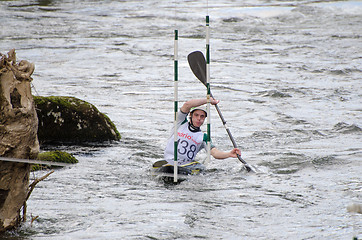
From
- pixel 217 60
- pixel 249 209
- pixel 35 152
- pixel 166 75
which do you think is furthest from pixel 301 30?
pixel 35 152

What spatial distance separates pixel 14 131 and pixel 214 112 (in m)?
8.11

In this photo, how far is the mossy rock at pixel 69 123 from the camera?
1041 cm

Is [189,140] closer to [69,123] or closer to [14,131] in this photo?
[69,123]

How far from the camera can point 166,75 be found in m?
17.4

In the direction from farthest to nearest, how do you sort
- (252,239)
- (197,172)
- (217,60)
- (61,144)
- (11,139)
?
1. (217,60)
2. (61,144)
3. (197,172)
4. (252,239)
5. (11,139)

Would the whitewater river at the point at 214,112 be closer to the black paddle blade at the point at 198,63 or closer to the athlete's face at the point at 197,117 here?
the athlete's face at the point at 197,117

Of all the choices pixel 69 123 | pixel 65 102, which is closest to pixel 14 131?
pixel 69 123

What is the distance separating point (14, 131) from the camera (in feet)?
18.5

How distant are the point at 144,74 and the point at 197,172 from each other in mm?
8963

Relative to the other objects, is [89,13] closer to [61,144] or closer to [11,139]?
[61,144]

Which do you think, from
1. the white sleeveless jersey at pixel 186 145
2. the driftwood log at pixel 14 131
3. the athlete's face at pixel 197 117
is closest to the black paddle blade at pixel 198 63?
the athlete's face at pixel 197 117

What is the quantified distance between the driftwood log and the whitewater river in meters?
0.35

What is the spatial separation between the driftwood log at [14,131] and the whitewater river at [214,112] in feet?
1.16

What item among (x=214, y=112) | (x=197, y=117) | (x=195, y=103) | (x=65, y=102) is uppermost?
(x=195, y=103)
